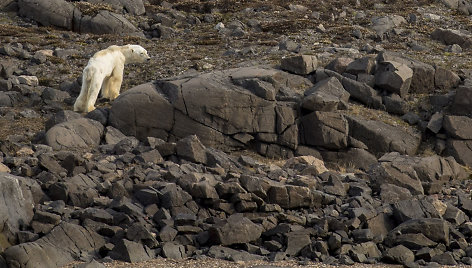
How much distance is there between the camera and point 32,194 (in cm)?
1455

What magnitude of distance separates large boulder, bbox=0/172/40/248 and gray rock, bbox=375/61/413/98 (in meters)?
14.3

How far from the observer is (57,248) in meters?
12.8

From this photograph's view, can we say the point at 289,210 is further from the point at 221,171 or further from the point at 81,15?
the point at 81,15

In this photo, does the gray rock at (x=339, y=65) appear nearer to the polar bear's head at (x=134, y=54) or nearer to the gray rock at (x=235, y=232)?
the polar bear's head at (x=134, y=54)

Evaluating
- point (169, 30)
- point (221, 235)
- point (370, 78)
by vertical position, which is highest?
point (221, 235)

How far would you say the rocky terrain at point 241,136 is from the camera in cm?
1393

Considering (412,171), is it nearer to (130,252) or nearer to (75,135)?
(130,252)

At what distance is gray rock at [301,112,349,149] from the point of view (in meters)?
22.6

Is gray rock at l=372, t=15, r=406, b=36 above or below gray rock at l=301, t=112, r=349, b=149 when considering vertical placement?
below

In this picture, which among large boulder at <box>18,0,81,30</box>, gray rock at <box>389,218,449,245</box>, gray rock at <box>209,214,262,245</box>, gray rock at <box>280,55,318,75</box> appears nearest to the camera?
gray rock at <box>209,214,262,245</box>

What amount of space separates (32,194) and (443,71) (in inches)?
626

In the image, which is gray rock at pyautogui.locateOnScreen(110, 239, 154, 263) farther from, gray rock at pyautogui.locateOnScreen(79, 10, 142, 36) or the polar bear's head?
gray rock at pyautogui.locateOnScreen(79, 10, 142, 36)

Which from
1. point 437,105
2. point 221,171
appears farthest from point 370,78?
point 221,171

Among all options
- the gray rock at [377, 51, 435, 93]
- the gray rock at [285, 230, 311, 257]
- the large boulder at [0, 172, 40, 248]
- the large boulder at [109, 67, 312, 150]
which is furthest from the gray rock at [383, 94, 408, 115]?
the large boulder at [0, 172, 40, 248]
